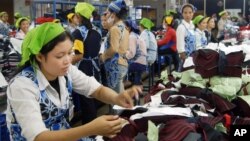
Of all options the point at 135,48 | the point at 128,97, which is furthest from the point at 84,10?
the point at 128,97

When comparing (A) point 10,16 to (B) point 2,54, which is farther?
(A) point 10,16

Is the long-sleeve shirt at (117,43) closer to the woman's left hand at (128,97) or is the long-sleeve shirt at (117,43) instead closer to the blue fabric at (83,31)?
the blue fabric at (83,31)

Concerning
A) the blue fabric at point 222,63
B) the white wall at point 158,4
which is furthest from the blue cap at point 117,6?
the white wall at point 158,4

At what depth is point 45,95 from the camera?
5.86 ft

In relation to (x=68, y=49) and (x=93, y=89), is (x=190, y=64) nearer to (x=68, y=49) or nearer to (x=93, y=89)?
(x=93, y=89)

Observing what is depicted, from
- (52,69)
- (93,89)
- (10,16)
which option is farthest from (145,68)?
(10,16)

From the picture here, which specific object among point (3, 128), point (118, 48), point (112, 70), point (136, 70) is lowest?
point (3, 128)

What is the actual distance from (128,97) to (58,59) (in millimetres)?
411

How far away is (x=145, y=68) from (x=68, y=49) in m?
4.01

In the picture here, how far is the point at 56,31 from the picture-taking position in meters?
1.76

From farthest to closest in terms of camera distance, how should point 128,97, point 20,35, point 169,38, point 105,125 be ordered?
point 169,38 < point 20,35 < point 128,97 < point 105,125

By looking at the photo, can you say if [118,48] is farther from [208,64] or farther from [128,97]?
[128,97]

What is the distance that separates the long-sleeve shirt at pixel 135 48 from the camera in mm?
5453

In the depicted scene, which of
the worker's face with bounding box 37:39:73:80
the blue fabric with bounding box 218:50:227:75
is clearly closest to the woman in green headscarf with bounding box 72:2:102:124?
the blue fabric with bounding box 218:50:227:75
